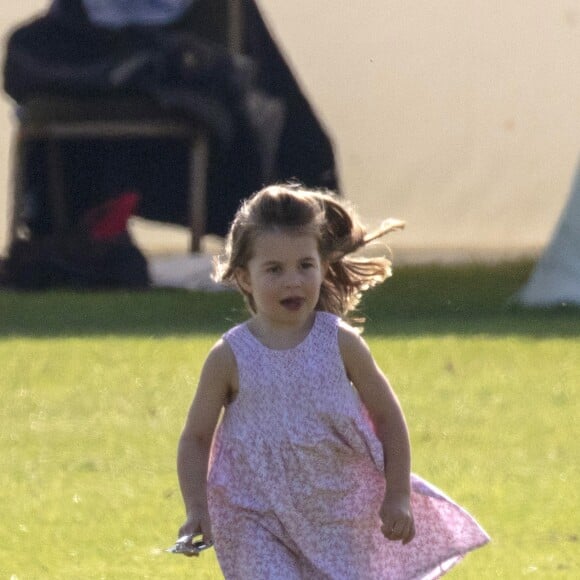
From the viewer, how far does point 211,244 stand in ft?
37.9

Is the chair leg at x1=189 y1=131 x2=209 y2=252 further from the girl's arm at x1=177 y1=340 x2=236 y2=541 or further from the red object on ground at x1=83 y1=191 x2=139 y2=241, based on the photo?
the girl's arm at x1=177 y1=340 x2=236 y2=541

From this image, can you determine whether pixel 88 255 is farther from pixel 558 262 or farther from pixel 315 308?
pixel 315 308

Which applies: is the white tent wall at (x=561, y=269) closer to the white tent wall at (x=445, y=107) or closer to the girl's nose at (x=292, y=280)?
the white tent wall at (x=445, y=107)

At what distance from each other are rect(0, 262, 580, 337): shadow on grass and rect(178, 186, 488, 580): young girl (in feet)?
13.7

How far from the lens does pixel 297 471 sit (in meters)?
3.14

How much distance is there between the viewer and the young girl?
10.3ft

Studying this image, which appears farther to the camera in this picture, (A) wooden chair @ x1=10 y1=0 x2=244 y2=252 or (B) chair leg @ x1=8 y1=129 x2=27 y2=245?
(B) chair leg @ x1=8 y1=129 x2=27 y2=245

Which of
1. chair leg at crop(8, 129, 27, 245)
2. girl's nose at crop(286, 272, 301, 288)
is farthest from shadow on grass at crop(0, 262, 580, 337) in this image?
girl's nose at crop(286, 272, 301, 288)

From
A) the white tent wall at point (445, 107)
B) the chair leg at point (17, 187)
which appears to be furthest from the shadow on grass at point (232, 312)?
the white tent wall at point (445, 107)

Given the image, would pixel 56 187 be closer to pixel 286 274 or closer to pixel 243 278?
pixel 243 278

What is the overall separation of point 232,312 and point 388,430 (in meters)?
5.09

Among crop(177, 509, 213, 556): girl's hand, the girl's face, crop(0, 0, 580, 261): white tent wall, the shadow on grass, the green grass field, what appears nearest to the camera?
crop(177, 509, 213, 556): girl's hand

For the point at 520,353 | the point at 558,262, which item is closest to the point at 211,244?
the point at 558,262

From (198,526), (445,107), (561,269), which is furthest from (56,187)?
(198,526)
